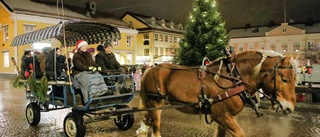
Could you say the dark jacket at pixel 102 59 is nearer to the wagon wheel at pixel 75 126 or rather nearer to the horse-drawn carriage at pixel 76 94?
the horse-drawn carriage at pixel 76 94

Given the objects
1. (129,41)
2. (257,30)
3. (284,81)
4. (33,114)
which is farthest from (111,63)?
(257,30)

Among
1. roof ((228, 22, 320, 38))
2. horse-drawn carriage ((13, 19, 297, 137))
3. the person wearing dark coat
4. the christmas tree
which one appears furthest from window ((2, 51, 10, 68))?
roof ((228, 22, 320, 38))

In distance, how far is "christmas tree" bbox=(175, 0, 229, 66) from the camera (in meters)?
17.3

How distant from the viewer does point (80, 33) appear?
9.78m

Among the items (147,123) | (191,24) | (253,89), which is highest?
(191,24)

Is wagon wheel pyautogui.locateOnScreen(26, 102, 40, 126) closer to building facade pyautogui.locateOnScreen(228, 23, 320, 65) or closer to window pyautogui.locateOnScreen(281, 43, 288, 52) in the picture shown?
building facade pyautogui.locateOnScreen(228, 23, 320, 65)

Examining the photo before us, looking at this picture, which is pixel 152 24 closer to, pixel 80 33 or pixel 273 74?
pixel 80 33

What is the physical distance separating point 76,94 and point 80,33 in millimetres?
3157

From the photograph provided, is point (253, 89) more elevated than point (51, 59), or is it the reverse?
point (51, 59)

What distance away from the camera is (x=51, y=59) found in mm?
8562

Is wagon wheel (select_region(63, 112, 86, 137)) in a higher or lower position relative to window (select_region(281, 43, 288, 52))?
lower

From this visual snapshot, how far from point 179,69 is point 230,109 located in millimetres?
1237

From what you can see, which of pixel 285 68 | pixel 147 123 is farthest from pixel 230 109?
pixel 147 123

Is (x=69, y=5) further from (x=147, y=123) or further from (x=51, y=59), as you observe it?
(x=147, y=123)
